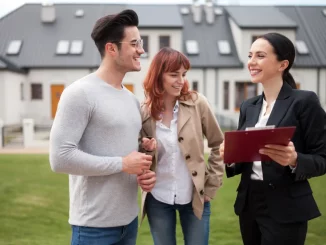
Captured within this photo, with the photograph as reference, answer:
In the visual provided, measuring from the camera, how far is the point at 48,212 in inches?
258

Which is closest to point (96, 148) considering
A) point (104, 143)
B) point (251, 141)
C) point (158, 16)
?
point (104, 143)

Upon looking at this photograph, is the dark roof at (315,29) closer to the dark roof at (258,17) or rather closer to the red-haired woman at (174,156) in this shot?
the dark roof at (258,17)

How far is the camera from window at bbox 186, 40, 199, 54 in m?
23.1

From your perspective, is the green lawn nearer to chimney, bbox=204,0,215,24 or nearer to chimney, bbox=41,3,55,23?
chimney, bbox=41,3,55,23

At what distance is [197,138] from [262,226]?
0.82 m

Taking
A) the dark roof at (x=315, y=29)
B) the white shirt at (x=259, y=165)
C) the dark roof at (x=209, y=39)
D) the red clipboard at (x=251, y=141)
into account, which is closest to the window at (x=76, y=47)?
the dark roof at (x=209, y=39)

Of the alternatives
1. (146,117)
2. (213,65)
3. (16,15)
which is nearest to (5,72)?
(16,15)

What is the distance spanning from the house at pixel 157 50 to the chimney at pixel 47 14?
60mm

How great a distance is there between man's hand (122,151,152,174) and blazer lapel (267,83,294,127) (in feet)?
2.88

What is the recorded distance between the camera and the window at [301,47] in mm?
23281

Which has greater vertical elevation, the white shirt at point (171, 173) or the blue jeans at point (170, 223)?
the white shirt at point (171, 173)

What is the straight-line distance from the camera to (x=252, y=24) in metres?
22.6

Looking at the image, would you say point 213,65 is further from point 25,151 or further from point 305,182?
point 305,182

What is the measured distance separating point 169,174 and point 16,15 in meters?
24.7
